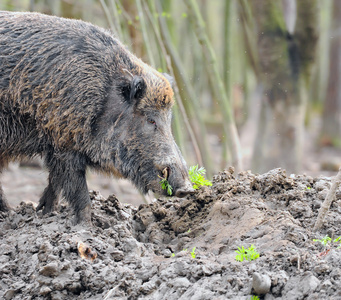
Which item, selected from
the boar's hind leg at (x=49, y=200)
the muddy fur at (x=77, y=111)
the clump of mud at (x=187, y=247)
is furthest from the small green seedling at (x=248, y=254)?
the boar's hind leg at (x=49, y=200)

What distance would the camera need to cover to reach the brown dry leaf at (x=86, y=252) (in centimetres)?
509

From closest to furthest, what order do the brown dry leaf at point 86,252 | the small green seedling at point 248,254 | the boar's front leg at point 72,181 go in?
the small green seedling at point 248,254 → the brown dry leaf at point 86,252 → the boar's front leg at point 72,181

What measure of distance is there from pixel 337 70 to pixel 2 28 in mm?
16762

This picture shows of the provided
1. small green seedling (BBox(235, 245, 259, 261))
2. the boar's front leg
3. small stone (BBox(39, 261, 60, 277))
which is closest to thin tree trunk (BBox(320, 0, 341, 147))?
the boar's front leg

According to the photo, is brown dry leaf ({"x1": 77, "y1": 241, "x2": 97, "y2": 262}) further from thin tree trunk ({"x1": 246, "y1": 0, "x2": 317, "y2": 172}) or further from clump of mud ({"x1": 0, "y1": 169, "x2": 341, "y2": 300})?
thin tree trunk ({"x1": 246, "y1": 0, "x2": 317, "y2": 172})

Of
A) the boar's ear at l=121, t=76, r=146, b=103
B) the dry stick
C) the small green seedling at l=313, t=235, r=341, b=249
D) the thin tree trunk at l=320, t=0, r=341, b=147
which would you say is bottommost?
the thin tree trunk at l=320, t=0, r=341, b=147

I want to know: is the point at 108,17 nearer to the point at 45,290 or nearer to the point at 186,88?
the point at 186,88

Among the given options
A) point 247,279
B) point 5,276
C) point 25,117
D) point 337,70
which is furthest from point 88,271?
point 337,70

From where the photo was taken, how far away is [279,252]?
4.58 meters

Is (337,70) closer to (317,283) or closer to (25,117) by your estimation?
(25,117)

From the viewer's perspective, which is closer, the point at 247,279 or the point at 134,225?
the point at 247,279

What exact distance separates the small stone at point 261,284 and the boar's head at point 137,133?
90.2 inches

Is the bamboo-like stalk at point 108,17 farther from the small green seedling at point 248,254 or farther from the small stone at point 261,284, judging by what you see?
the small stone at point 261,284

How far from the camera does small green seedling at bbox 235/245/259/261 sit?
467 cm
